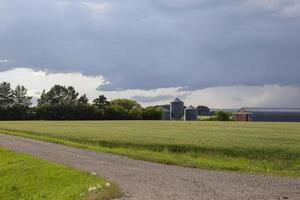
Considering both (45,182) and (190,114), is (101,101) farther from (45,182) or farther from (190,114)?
(45,182)

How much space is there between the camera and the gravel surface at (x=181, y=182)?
17.1 meters

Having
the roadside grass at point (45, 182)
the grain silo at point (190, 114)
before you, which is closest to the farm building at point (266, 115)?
the grain silo at point (190, 114)

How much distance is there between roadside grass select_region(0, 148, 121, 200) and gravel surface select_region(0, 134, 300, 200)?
764mm

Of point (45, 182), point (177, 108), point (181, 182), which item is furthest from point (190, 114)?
point (181, 182)

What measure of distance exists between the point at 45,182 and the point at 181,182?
657cm

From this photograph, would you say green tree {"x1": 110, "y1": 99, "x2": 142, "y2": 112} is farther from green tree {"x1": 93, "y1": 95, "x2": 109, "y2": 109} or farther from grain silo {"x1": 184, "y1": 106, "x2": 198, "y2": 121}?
grain silo {"x1": 184, "y1": 106, "x2": 198, "y2": 121}

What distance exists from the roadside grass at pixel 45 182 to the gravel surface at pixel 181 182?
2.51ft

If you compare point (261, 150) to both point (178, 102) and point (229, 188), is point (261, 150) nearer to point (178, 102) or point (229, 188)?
point (229, 188)

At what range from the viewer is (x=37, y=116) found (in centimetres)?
14300

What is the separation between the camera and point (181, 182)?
2009 cm

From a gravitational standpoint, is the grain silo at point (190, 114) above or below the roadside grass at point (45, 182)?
above

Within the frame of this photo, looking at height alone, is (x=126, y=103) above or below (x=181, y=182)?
above

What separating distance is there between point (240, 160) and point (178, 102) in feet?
524

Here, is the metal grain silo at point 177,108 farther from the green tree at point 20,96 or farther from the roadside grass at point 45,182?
the roadside grass at point 45,182
